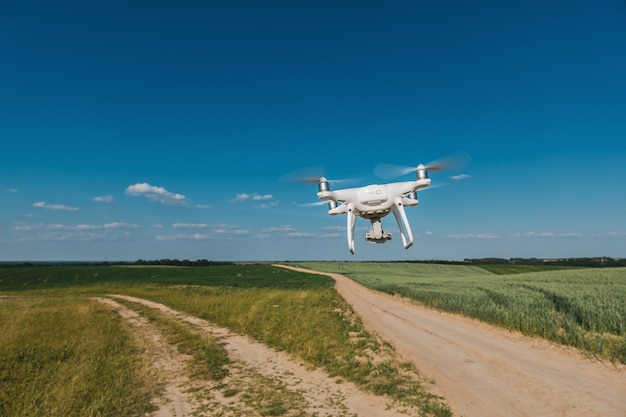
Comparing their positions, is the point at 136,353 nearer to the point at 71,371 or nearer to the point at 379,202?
the point at 71,371

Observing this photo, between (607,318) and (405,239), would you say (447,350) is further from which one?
(405,239)

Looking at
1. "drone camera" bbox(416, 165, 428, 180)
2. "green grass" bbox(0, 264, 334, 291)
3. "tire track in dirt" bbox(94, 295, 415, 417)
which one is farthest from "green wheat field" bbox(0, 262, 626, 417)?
"green grass" bbox(0, 264, 334, 291)

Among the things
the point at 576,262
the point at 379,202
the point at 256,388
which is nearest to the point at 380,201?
the point at 379,202

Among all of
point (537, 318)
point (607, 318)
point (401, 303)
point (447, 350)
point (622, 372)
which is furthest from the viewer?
point (401, 303)

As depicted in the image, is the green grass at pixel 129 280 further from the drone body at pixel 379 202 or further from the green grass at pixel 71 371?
the drone body at pixel 379 202

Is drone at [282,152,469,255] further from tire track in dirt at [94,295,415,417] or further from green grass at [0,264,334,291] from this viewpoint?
green grass at [0,264,334,291]

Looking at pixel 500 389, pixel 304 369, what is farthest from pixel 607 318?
pixel 304 369
